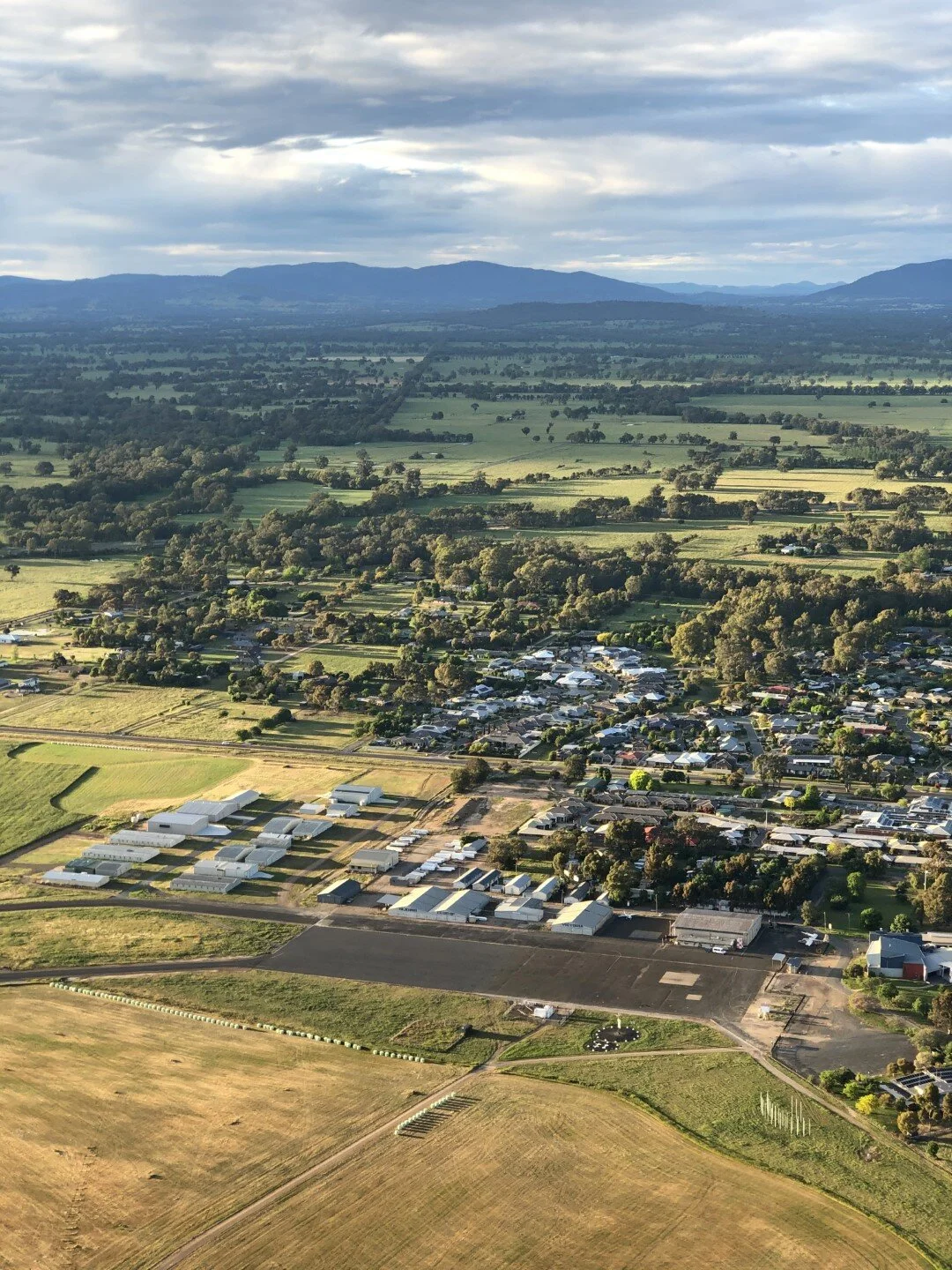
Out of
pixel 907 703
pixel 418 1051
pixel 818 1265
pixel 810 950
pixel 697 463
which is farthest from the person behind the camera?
pixel 697 463

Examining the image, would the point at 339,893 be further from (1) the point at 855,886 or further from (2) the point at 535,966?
(1) the point at 855,886

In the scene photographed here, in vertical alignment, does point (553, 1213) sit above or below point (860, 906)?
below

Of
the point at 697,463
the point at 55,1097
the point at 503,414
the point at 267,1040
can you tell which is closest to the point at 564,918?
the point at 267,1040

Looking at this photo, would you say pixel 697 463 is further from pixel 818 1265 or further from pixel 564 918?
pixel 818 1265

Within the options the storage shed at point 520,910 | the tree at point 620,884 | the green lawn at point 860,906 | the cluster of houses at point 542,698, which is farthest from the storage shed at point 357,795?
the green lawn at point 860,906

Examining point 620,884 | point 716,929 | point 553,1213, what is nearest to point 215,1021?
point 553,1213

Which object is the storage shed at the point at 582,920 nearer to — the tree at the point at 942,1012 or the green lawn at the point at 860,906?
the green lawn at the point at 860,906

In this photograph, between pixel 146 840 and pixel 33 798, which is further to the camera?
pixel 33 798
